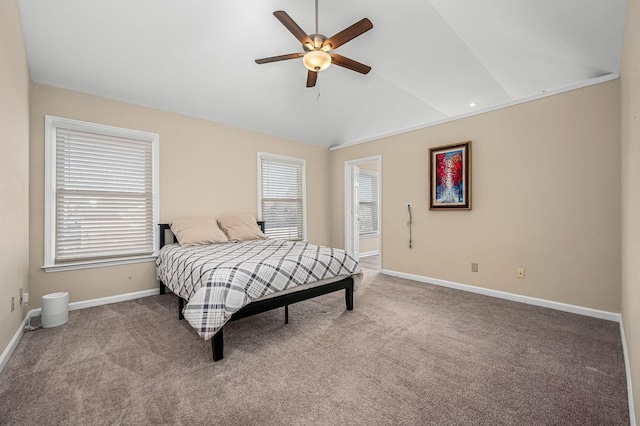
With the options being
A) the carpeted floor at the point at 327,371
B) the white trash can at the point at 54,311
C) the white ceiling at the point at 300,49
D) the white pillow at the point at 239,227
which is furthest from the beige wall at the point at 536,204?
the white trash can at the point at 54,311

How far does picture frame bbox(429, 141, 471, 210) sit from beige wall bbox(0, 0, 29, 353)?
4.47 meters

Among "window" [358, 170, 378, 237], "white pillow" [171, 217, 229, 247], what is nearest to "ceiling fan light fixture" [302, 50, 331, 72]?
"white pillow" [171, 217, 229, 247]

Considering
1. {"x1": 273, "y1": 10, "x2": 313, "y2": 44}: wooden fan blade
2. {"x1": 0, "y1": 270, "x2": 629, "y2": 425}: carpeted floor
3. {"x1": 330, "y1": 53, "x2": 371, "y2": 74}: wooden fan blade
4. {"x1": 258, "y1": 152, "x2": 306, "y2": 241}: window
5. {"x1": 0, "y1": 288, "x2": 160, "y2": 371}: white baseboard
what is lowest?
{"x1": 0, "y1": 270, "x2": 629, "y2": 425}: carpeted floor

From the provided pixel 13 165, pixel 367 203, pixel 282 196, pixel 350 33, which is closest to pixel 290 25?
pixel 350 33

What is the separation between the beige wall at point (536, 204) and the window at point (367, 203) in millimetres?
2304

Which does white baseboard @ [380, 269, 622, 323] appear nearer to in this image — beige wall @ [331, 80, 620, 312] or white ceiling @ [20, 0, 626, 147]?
beige wall @ [331, 80, 620, 312]

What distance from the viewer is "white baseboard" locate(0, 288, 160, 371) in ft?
6.77

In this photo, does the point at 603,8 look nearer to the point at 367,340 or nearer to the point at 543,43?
the point at 543,43

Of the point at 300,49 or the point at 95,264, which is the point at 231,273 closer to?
the point at 95,264

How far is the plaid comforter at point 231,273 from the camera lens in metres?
2.02

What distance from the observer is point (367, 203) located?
22.8ft

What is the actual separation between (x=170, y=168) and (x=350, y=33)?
9.64 feet

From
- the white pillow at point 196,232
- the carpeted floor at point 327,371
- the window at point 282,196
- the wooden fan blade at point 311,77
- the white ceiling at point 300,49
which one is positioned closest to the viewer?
the carpeted floor at point 327,371

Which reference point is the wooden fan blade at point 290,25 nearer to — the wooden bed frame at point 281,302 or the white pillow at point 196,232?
the wooden bed frame at point 281,302
